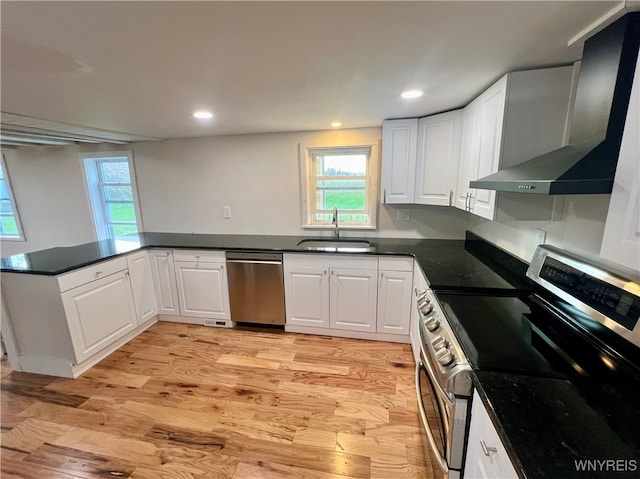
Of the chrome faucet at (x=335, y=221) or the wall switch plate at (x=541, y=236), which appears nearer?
the wall switch plate at (x=541, y=236)

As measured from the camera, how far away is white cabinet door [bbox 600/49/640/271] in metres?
0.83

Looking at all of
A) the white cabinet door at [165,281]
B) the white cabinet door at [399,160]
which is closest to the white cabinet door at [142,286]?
the white cabinet door at [165,281]

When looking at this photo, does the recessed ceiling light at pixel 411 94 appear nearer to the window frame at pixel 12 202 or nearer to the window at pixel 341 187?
the window at pixel 341 187


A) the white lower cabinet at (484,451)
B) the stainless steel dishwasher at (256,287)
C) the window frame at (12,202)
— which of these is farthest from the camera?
the window frame at (12,202)

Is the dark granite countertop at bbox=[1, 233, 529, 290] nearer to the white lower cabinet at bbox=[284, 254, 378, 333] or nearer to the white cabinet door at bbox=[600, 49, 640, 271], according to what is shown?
the white lower cabinet at bbox=[284, 254, 378, 333]

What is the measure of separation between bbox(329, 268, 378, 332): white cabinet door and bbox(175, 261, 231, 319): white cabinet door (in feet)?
3.75

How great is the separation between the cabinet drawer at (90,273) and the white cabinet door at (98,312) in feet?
0.12

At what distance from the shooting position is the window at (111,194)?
143 inches

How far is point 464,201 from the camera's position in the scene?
2.16 metres

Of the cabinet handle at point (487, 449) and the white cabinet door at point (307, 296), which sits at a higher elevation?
the cabinet handle at point (487, 449)

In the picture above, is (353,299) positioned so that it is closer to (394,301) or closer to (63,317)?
(394,301)

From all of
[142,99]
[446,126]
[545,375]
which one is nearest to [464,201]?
[446,126]

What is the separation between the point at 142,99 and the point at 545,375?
2573 mm

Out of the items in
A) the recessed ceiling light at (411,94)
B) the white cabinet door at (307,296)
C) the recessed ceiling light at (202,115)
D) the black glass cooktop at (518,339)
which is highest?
the recessed ceiling light at (411,94)
